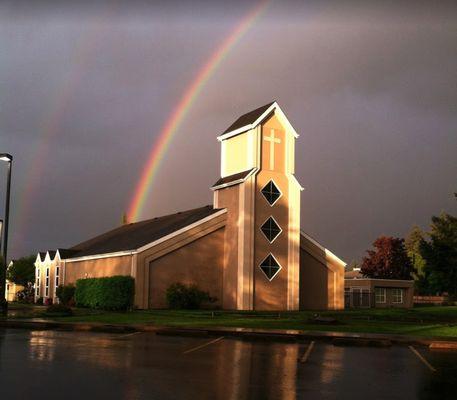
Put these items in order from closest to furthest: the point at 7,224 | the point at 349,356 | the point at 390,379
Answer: the point at 390,379 → the point at 349,356 → the point at 7,224

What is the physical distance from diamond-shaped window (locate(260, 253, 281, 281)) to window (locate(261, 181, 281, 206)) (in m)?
4.20

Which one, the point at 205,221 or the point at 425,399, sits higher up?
the point at 205,221

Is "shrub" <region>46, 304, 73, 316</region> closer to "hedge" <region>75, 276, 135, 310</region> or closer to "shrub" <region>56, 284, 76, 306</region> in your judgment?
"hedge" <region>75, 276, 135, 310</region>

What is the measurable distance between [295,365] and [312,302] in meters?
38.4

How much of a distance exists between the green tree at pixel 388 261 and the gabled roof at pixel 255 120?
57.5 metres

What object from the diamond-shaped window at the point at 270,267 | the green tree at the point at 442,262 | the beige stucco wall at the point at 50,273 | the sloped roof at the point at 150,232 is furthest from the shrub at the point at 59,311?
the green tree at the point at 442,262

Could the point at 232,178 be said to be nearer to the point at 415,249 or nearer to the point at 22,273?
the point at 22,273

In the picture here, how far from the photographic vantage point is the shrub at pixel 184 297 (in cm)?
4534

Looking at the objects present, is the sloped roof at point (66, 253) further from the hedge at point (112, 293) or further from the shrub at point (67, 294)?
the hedge at point (112, 293)

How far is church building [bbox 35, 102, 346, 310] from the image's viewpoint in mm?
46750

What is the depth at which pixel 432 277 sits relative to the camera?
48438 mm

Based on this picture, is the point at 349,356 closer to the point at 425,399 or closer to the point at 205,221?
the point at 425,399

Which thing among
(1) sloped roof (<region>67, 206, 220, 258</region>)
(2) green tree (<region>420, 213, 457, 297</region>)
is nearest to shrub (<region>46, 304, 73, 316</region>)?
(1) sloped roof (<region>67, 206, 220, 258</region>)

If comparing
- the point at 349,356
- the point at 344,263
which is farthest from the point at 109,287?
the point at 349,356
